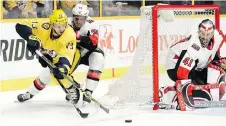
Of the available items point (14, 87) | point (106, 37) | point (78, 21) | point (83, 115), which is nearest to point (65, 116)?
point (83, 115)

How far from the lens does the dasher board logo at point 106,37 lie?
7.70 m

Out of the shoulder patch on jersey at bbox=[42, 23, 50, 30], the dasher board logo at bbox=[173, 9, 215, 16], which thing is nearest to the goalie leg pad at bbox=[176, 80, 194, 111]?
the dasher board logo at bbox=[173, 9, 215, 16]

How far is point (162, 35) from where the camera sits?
5504mm

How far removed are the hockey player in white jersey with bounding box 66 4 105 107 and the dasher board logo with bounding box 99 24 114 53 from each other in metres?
2.10

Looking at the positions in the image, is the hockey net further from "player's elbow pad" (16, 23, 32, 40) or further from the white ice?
"player's elbow pad" (16, 23, 32, 40)

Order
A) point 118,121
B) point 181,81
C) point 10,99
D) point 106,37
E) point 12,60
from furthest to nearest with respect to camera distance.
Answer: point 106,37, point 12,60, point 10,99, point 181,81, point 118,121

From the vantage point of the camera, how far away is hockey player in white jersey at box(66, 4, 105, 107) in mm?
5453

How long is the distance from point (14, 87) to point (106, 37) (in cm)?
163

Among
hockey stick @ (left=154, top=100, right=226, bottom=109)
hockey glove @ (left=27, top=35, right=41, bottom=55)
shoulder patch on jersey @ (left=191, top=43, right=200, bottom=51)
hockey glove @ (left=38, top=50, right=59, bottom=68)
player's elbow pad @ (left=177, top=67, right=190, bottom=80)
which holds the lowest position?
hockey stick @ (left=154, top=100, right=226, bottom=109)

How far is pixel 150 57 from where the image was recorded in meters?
5.47

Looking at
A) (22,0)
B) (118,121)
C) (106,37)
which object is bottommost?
(118,121)

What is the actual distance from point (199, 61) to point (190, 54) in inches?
5.8

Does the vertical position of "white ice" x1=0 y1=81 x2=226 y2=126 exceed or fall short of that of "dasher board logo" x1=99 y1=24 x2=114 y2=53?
it falls short

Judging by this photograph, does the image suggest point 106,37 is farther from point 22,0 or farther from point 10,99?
point 10,99
